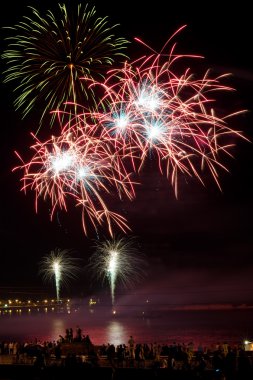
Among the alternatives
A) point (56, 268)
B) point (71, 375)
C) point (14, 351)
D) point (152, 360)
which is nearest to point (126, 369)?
point (152, 360)

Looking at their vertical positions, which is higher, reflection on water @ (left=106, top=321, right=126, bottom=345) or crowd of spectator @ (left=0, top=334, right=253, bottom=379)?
crowd of spectator @ (left=0, top=334, right=253, bottom=379)

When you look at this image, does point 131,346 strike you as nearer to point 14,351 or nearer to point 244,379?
point 14,351

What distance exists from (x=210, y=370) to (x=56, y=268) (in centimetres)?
5235

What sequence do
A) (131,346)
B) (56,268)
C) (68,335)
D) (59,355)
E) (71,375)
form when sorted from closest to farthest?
(71,375), (59,355), (131,346), (68,335), (56,268)

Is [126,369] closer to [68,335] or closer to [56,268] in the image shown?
[68,335]

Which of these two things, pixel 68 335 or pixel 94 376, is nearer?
pixel 94 376

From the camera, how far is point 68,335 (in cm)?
2488

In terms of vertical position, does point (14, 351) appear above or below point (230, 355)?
below

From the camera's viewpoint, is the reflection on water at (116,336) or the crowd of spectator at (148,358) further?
the reflection on water at (116,336)

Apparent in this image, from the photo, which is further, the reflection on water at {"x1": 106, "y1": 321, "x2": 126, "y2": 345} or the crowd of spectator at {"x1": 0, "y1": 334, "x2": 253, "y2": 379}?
the reflection on water at {"x1": 106, "y1": 321, "x2": 126, "y2": 345}

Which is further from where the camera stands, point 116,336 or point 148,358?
point 116,336

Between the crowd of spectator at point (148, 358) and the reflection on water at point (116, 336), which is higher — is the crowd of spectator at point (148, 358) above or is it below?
above

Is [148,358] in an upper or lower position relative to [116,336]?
upper

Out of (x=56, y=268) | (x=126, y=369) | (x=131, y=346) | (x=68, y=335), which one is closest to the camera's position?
(x=126, y=369)
